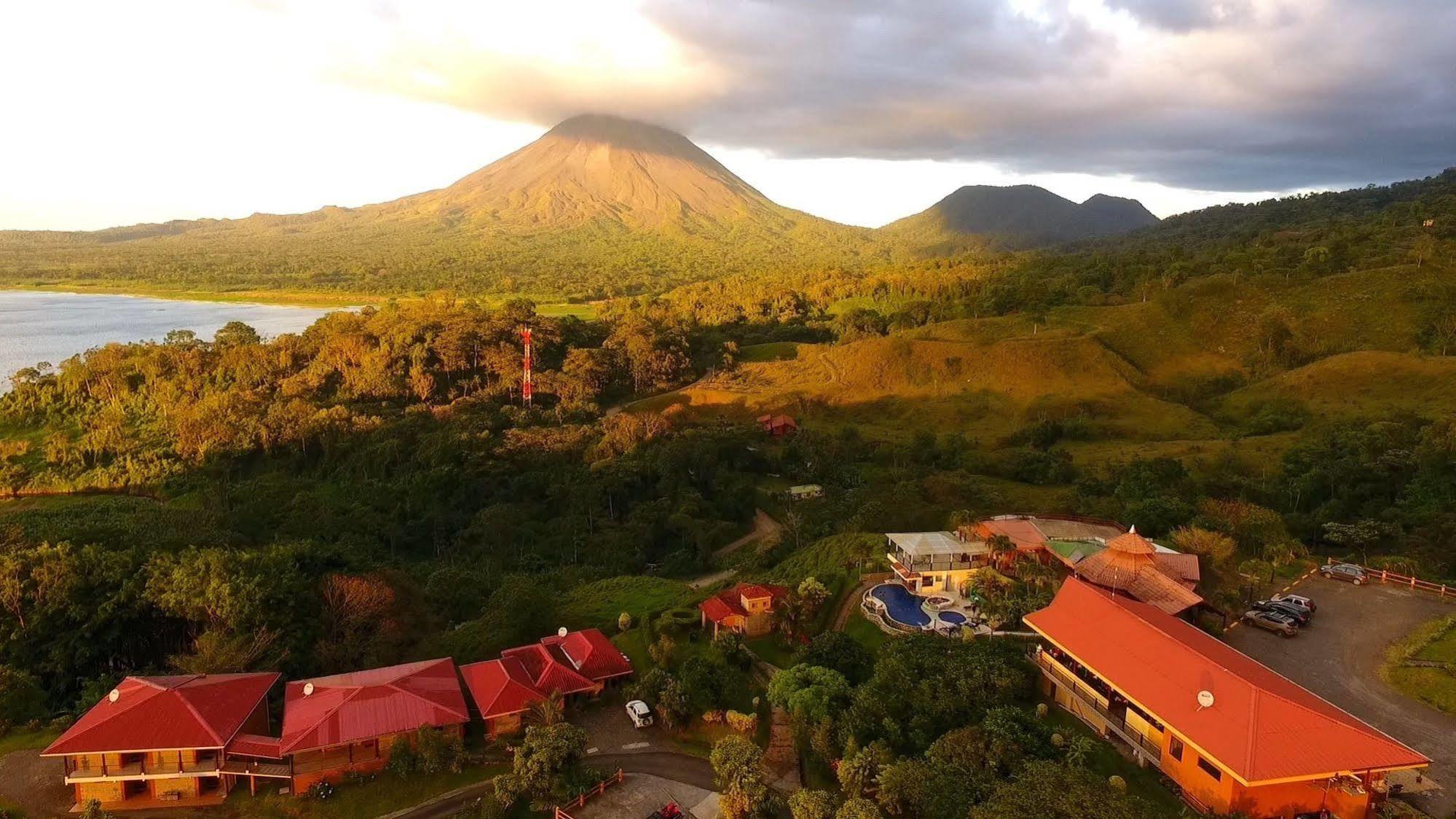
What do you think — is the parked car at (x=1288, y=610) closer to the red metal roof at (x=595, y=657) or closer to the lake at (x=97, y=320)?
the red metal roof at (x=595, y=657)

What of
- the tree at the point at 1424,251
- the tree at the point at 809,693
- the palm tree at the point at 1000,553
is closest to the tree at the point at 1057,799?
the tree at the point at 809,693

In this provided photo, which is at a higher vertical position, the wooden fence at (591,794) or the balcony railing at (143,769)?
the balcony railing at (143,769)

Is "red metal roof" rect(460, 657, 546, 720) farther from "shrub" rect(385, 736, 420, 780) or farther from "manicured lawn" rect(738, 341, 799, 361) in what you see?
"manicured lawn" rect(738, 341, 799, 361)

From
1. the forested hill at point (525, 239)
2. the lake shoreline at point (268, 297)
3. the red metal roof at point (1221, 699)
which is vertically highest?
the forested hill at point (525, 239)

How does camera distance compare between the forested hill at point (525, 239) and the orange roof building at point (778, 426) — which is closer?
the orange roof building at point (778, 426)

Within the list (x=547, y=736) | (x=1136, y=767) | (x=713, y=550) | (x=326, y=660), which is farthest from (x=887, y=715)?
(x=713, y=550)

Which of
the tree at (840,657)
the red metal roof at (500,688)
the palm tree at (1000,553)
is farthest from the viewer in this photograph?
the palm tree at (1000,553)


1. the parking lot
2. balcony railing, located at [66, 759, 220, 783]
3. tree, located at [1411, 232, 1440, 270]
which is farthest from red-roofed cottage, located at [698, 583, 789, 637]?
tree, located at [1411, 232, 1440, 270]
